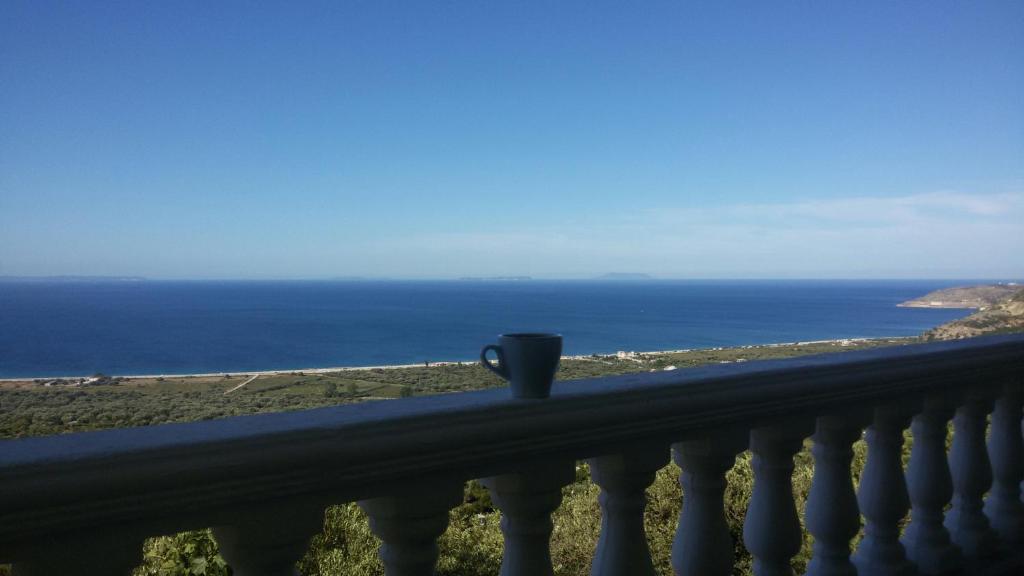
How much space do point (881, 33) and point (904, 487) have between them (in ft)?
21.9

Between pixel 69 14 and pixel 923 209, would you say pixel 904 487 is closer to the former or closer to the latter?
pixel 69 14

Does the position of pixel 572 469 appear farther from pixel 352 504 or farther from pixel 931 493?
pixel 931 493

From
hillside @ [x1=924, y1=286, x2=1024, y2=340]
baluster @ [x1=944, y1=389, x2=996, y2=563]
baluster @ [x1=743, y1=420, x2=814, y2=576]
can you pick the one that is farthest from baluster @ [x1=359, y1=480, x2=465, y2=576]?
hillside @ [x1=924, y1=286, x2=1024, y2=340]

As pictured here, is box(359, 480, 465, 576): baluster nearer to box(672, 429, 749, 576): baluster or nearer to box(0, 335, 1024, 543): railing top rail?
box(0, 335, 1024, 543): railing top rail

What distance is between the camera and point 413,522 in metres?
0.97

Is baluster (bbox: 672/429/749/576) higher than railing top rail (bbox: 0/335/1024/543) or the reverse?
the reverse

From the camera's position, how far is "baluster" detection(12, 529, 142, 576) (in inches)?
27.4

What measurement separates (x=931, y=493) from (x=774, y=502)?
28.4 inches

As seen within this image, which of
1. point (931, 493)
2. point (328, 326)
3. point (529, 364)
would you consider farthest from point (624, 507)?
point (328, 326)

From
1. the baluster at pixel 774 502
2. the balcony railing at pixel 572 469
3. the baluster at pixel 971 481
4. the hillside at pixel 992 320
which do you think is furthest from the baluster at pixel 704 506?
the hillside at pixel 992 320

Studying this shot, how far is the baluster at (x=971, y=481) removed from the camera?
76.1 inches

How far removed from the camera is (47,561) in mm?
699

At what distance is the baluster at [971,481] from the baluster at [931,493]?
13 centimetres

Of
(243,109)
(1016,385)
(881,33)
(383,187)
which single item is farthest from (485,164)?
(1016,385)
